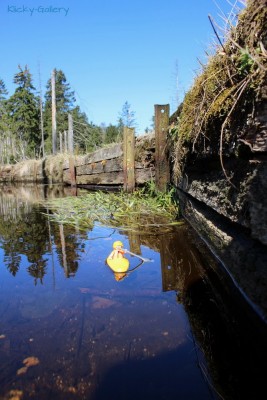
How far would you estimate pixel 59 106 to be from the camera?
4412cm

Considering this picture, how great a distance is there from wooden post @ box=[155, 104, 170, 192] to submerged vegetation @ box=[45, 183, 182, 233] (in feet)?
0.95

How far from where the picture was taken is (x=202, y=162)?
2.99 meters

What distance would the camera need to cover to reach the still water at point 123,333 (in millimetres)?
1187

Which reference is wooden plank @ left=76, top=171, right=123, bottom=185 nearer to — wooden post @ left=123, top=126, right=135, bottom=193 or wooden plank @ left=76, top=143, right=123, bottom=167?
wooden plank @ left=76, top=143, right=123, bottom=167

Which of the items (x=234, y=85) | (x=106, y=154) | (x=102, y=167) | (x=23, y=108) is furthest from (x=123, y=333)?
(x=23, y=108)

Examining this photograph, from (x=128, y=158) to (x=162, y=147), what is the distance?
1209mm

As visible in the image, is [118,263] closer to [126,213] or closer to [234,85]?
[234,85]

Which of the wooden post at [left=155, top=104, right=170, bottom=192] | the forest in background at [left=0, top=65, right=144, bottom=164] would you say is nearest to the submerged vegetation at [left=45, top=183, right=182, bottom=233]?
the wooden post at [left=155, top=104, right=170, bottom=192]

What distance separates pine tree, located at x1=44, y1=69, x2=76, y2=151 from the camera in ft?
139

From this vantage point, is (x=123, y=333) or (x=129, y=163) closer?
(x=123, y=333)

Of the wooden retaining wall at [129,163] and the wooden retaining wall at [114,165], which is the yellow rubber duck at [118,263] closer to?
the wooden retaining wall at [129,163]

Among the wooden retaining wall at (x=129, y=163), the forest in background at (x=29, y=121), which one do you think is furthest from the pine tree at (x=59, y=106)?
the wooden retaining wall at (x=129, y=163)

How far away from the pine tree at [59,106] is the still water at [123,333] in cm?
4194

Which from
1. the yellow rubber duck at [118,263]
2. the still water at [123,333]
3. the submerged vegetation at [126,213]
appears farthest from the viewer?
the submerged vegetation at [126,213]
